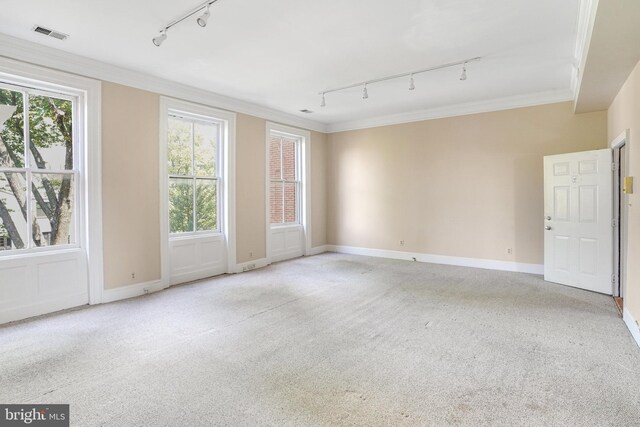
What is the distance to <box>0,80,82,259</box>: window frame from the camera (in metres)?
3.77

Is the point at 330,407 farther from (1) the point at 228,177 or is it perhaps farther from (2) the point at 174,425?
(1) the point at 228,177

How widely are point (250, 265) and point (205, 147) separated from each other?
2.17m

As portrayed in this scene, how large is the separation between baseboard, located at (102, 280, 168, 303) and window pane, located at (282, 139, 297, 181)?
3.38m

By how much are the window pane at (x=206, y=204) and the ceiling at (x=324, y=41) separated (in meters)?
1.49

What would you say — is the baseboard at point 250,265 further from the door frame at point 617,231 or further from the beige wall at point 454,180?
the door frame at point 617,231

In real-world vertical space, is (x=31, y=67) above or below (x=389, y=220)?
above

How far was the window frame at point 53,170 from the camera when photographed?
3.77m

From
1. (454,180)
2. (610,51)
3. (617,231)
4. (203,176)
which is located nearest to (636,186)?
(610,51)

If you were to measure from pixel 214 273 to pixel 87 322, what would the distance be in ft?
7.36

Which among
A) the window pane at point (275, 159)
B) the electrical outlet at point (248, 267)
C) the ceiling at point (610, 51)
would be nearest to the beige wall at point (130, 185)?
the electrical outlet at point (248, 267)

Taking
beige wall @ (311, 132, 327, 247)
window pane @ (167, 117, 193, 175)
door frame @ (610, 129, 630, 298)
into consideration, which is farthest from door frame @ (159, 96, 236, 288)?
door frame @ (610, 129, 630, 298)

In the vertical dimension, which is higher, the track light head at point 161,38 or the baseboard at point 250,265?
the track light head at point 161,38

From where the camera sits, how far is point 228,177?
5863 millimetres

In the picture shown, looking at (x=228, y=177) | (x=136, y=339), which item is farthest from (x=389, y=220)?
(x=136, y=339)
